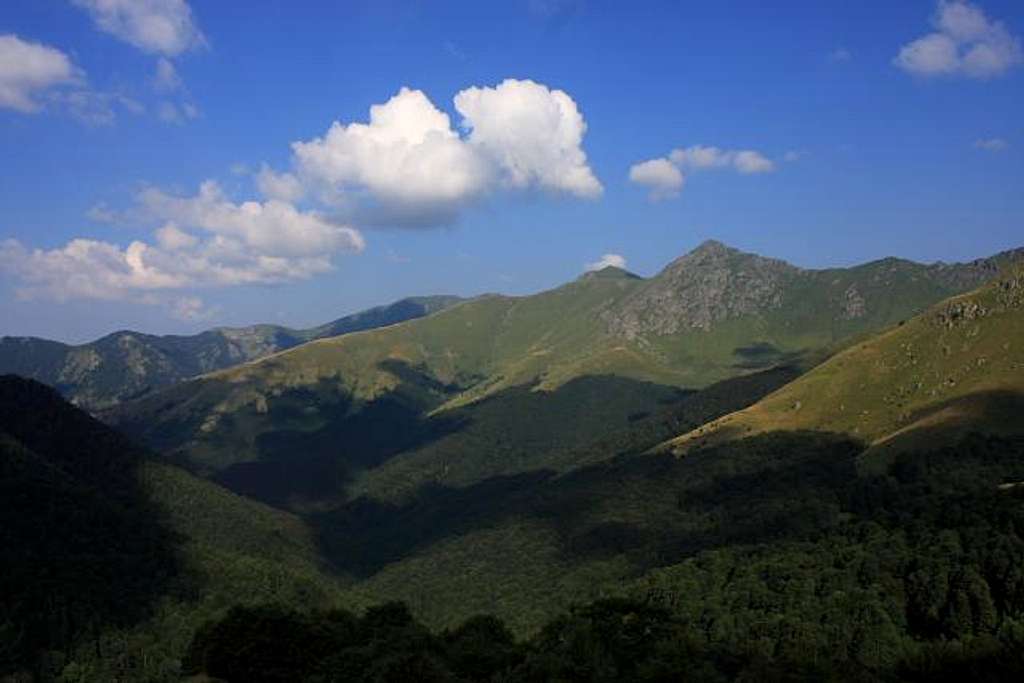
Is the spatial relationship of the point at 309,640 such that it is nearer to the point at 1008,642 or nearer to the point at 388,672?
the point at 388,672

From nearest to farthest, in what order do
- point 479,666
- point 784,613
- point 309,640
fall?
point 479,666 → point 309,640 → point 784,613

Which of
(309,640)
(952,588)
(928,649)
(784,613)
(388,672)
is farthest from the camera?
(784,613)

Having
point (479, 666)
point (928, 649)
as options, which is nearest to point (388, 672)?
point (479, 666)

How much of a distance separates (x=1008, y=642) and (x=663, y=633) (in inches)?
2342

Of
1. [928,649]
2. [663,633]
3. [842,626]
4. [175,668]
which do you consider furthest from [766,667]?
[175,668]

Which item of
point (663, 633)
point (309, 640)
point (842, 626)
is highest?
point (309, 640)

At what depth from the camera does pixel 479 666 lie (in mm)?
121562

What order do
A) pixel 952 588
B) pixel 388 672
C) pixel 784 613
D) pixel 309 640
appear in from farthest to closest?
1. pixel 784 613
2. pixel 952 588
3. pixel 309 640
4. pixel 388 672

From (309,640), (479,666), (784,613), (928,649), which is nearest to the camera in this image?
(479,666)

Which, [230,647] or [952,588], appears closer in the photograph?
[230,647]

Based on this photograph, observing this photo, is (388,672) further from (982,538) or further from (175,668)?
(982,538)

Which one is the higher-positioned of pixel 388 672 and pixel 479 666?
pixel 388 672

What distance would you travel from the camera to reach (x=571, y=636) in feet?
443

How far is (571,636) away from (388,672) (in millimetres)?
43808
